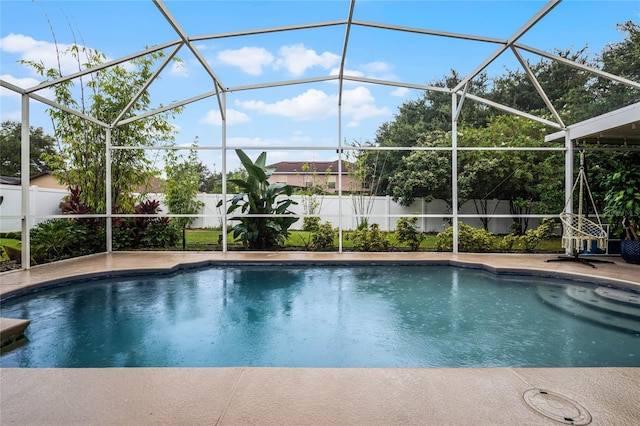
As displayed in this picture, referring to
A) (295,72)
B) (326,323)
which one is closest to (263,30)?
(295,72)

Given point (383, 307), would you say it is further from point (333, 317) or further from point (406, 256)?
point (406, 256)

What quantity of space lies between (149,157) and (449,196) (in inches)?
342

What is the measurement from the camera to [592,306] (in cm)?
429

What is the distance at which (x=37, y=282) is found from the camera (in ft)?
15.5

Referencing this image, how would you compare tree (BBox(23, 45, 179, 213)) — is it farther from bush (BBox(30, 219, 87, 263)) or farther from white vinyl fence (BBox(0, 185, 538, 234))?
white vinyl fence (BBox(0, 185, 538, 234))

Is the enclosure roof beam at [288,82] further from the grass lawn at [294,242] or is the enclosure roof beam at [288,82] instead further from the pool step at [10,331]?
the pool step at [10,331]

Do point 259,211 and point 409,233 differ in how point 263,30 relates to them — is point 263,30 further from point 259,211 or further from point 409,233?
point 409,233

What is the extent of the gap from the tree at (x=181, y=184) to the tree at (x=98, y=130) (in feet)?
2.75

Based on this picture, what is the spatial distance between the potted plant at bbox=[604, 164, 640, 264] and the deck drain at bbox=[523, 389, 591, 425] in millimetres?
5901

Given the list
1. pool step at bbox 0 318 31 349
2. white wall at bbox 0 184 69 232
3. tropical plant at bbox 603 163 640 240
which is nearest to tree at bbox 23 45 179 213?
white wall at bbox 0 184 69 232

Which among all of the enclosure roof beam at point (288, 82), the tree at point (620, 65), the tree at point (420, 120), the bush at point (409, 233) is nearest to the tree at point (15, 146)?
the enclosure roof beam at point (288, 82)

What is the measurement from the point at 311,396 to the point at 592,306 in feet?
13.3

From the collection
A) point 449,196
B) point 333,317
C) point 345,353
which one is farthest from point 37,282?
point 449,196

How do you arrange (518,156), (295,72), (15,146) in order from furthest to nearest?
(15,146)
(518,156)
(295,72)
